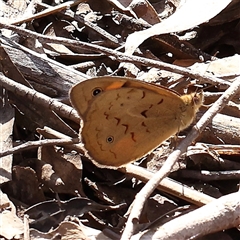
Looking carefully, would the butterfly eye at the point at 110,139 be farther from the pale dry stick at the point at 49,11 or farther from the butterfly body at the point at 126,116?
the pale dry stick at the point at 49,11

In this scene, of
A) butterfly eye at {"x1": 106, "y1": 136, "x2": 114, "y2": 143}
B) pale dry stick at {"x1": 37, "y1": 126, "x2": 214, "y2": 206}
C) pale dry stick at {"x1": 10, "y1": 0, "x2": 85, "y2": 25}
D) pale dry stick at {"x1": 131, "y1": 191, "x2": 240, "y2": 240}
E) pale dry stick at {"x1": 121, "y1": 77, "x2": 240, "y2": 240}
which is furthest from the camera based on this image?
pale dry stick at {"x1": 10, "y1": 0, "x2": 85, "y2": 25}

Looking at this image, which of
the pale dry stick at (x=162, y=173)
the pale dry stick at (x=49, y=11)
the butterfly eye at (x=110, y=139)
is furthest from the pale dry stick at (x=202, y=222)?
the pale dry stick at (x=49, y=11)

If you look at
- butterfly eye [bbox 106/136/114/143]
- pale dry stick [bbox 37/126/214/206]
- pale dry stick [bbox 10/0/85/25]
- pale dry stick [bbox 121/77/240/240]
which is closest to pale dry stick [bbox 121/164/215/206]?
pale dry stick [bbox 37/126/214/206]

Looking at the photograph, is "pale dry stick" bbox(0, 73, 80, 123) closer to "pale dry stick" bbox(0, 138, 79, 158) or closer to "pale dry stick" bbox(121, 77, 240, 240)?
"pale dry stick" bbox(0, 138, 79, 158)

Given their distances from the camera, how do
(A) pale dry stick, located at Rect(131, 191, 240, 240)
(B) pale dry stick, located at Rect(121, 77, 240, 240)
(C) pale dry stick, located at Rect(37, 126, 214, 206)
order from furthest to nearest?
(C) pale dry stick, located at Rect(37, 126, 214, 206), (A) pale dry stick, located at Rect(131, 191, 240, 240), (B) pale dry stick, located at Rect(121, 77, 240, 240)

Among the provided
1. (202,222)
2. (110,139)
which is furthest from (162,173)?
(110,139)

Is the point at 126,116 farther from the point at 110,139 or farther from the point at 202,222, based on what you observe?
the point at 202,222
